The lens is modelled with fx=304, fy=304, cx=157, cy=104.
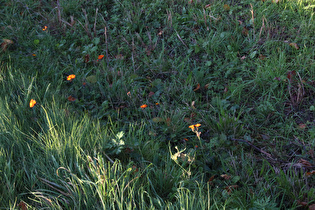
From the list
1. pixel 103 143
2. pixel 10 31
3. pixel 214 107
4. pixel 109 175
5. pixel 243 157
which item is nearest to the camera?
pixel 109 175

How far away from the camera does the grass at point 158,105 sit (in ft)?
6.50

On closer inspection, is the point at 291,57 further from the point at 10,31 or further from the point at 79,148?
the point at 10,31

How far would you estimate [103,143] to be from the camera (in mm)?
2250

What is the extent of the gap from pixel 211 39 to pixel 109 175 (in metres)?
2.44

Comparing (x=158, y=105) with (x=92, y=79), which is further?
(x=92, y=79)

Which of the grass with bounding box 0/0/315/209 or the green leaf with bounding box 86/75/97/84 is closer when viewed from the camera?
the grass with bounding box 0/0/315/209

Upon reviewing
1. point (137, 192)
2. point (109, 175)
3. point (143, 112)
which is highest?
point (109, 175)

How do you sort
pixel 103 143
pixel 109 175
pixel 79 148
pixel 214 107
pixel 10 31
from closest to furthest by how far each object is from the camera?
pixel 109 175 < pixel 79 148 < pixel 103 143 < pixel 214 107 < pixel 10 31

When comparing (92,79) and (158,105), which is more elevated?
(92,79)

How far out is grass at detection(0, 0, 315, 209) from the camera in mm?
1982

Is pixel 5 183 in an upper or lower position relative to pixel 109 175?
lower

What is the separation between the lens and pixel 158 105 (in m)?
3.15

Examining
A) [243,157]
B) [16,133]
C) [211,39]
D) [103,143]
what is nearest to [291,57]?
[211,39]

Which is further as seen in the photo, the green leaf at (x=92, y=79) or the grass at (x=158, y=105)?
the green leaf at (x=92, y=79)
